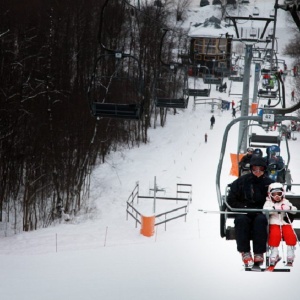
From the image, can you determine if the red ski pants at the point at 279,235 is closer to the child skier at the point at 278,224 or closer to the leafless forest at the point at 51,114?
the child skier at the point at 278,224

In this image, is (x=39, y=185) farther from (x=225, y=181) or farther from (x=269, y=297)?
(x=269, y=297)

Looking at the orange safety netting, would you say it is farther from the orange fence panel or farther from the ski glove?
the ski glove

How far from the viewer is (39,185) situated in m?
23.0

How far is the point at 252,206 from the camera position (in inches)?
281

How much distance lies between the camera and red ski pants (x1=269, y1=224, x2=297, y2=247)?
6770 millimetres

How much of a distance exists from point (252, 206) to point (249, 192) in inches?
7.3

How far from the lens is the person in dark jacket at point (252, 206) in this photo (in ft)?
22.3

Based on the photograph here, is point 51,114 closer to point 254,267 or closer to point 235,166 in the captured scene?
point 235,166

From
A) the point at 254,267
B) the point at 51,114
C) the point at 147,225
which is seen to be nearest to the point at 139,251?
the point at 147,225

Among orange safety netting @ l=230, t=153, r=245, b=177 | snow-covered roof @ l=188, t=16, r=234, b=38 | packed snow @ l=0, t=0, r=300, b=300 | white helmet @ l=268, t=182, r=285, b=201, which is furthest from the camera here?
snow-covered roof @ l=188, t=16, r=234, b=38

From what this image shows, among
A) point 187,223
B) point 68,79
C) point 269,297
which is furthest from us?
point 68,79

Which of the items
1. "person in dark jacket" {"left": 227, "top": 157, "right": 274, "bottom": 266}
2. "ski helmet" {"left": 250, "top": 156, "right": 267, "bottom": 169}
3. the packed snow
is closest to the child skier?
"person in dark jacket" {"left": 227, "top": 157, "right": 274, "bottom": 266}

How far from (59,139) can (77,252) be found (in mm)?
11958

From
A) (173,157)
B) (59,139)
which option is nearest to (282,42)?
(173,157)
